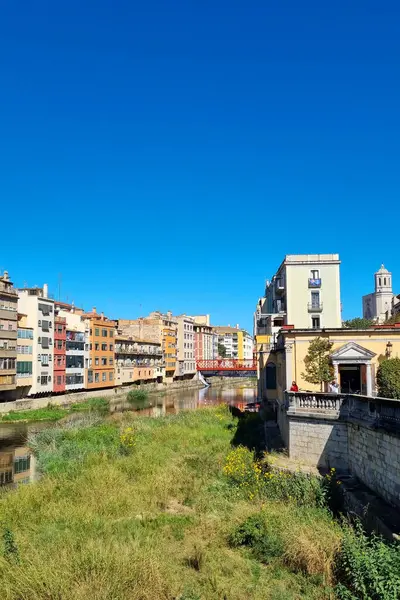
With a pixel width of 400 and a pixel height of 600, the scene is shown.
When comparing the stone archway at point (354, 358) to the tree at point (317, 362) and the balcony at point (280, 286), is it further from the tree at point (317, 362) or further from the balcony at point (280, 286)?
the balcony at point (280, 286)

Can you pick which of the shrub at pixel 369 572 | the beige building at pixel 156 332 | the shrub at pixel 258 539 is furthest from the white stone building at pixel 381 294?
the shrub at pixel 369 572

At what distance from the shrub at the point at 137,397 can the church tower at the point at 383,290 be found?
254ft

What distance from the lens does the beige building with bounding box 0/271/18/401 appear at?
49.4 metres

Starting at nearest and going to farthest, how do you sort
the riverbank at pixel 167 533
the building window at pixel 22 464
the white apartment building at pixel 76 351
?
the riverbank at pixel 167 533 → the building window at pixel 22 464 → the white apartment building at pixel 76 351

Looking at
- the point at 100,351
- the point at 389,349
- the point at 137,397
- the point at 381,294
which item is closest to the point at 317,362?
the point at 389,349

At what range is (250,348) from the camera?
18138 centimetres

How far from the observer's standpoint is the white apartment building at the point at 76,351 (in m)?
61.8

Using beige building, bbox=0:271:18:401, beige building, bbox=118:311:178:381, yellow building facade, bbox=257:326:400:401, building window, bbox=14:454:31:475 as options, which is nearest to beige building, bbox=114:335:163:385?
beige building, bbox=118:311:178:381

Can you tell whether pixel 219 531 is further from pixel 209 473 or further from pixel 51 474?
pixel 51 474

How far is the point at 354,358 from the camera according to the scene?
2597 centimetres

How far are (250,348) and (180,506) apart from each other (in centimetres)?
16599

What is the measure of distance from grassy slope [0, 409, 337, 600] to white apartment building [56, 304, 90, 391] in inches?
1540

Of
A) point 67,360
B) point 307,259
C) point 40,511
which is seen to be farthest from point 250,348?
point 40,511

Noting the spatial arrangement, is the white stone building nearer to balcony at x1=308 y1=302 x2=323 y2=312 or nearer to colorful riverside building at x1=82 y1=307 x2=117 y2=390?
colorful riverside building at x1=82 y1=307 x2=117 y2=390
